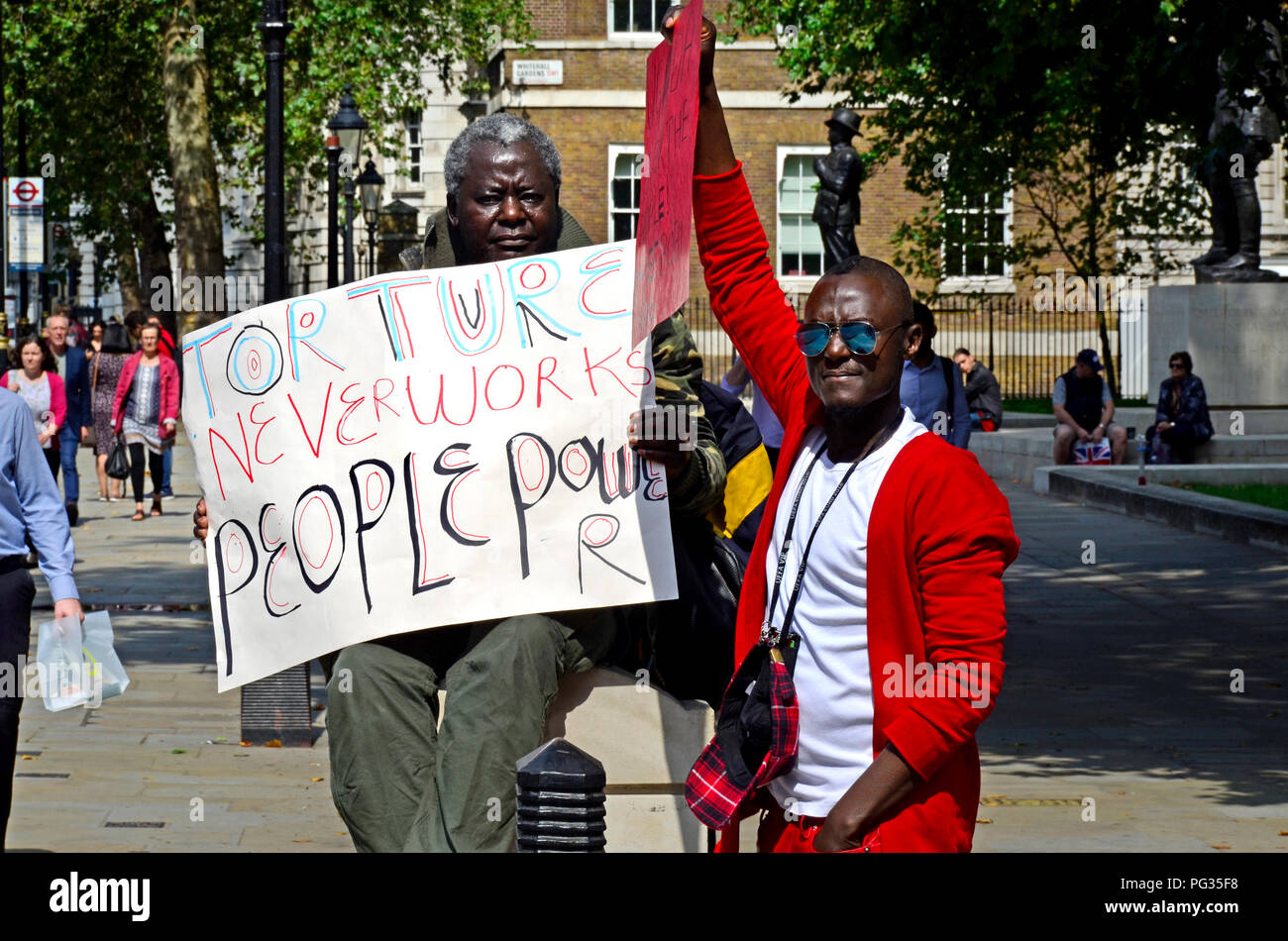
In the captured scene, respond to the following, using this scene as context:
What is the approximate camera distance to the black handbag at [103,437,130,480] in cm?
1948

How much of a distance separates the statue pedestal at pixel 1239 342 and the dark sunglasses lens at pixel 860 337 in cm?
1983

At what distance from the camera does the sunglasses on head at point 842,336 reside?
3443mm

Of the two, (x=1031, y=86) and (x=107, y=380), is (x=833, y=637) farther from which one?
(x=1031, y=86)

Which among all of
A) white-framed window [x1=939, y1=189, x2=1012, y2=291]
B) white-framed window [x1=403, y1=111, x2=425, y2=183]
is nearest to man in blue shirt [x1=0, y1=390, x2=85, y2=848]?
white-framed window [x1=939, y1=189, x2=1012, y2=291]

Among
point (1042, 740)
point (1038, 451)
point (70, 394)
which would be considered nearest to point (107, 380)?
point (70, 394)

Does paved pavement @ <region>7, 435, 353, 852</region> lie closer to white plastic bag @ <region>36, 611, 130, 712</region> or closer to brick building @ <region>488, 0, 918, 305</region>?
white plastic bag @ <region>36, 611, 130, 712</region>

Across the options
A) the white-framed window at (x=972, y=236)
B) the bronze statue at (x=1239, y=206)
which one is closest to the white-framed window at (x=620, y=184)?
the white-framed window at (x=972, y=236)

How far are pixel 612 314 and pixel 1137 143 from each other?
64.8 ft

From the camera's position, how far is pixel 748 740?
3.45 m

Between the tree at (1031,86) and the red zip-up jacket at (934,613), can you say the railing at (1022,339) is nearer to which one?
the tree at (1031,86)

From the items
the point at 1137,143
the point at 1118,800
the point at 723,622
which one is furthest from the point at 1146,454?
the point at 723,622

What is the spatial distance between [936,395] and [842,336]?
7718 mm

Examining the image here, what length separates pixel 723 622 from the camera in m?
4.32
